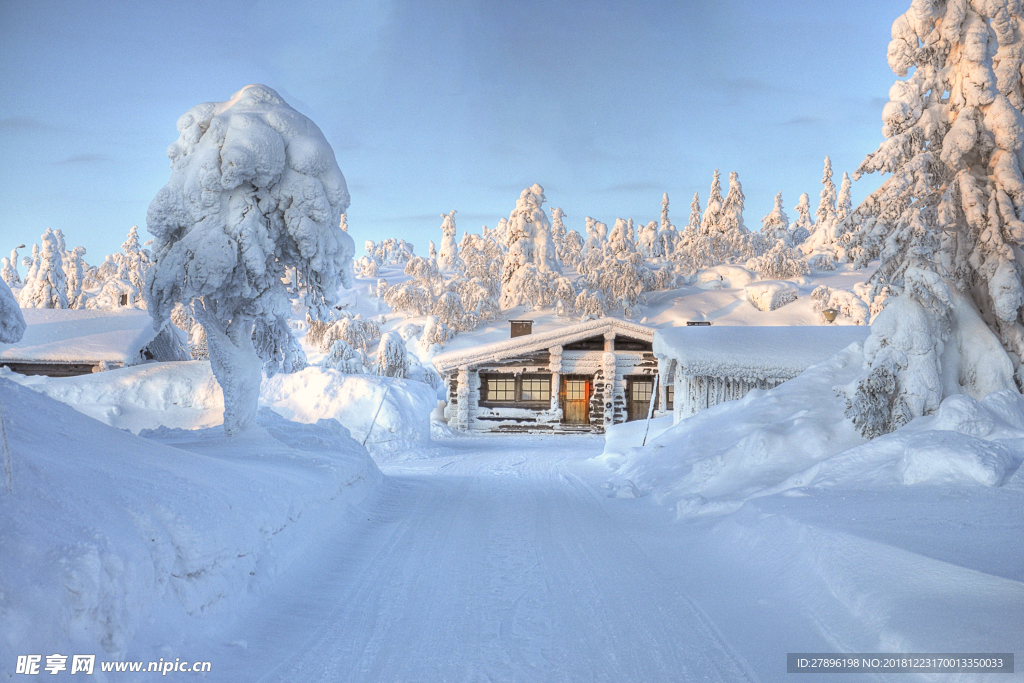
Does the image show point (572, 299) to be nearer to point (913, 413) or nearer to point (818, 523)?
point (913, 413)

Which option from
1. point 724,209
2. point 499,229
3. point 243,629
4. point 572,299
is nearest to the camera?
point 243,629

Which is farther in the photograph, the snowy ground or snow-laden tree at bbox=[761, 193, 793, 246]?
snow-laden tree at bbox=[761, 193, 793, 246]

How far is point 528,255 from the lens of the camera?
45.5 meters

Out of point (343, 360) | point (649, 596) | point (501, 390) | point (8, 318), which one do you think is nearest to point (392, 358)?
point (343, 360)

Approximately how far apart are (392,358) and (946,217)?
60.5 ft

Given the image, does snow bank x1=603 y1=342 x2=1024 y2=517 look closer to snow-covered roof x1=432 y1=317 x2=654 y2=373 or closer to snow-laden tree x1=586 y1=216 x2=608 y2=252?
snow-covered roof x1=432 y1=317 x2=654 y2=373

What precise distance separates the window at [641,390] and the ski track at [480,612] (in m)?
20.9

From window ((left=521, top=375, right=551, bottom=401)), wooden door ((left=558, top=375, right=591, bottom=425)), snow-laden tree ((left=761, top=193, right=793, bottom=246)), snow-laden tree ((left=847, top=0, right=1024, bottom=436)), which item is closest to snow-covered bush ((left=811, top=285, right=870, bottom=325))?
wooden door ((left=558, top=375, right=591, bottom=425))

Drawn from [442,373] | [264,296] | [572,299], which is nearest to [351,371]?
[442,373]

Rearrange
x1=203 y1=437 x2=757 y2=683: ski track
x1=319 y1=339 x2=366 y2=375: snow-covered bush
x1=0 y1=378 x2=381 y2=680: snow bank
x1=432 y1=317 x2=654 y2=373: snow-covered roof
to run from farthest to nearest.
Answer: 1. x1=432 y1=317 x2=654 y2=373: snow-covered roof
2. x1=319 y1=339 x2=366 y2=375: snow-covered bush
3. x1=203 y1=437 x2=757 y2=683: ski track
4. x1=0 y1=378 x2=381 y2=680: snow bank

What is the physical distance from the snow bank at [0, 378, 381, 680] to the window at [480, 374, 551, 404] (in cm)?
2142

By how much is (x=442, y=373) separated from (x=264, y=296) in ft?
58.9

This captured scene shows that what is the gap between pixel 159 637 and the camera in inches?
135

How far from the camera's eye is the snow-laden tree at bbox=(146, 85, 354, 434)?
8.84m
